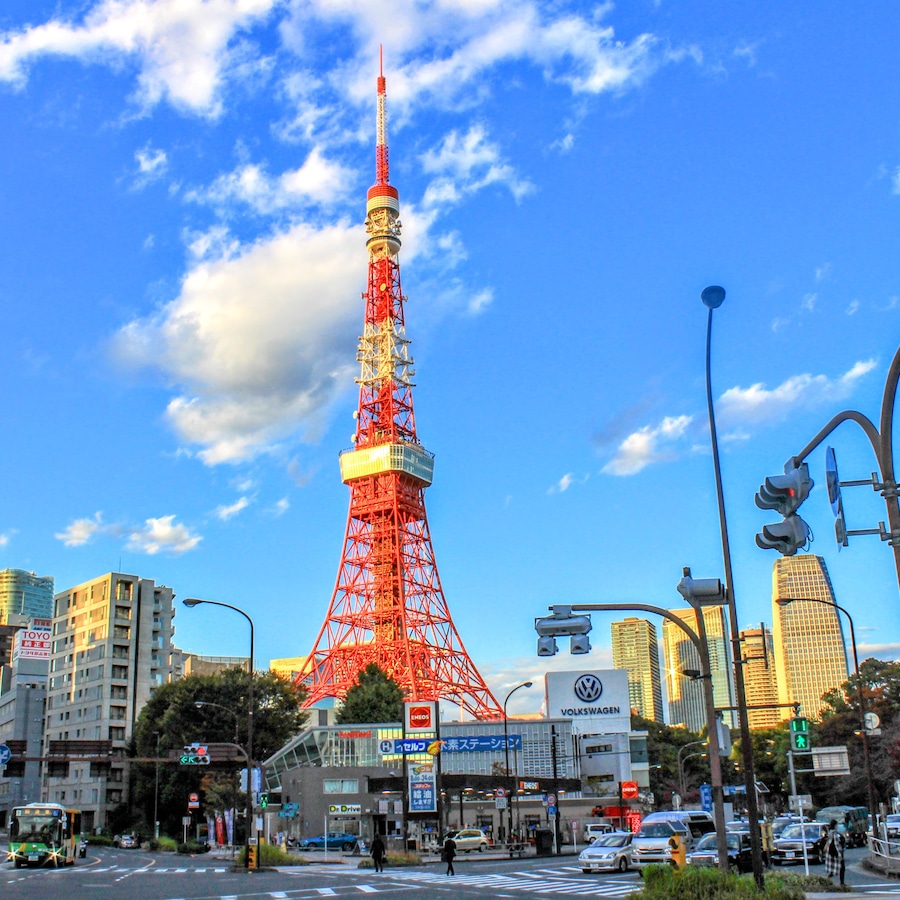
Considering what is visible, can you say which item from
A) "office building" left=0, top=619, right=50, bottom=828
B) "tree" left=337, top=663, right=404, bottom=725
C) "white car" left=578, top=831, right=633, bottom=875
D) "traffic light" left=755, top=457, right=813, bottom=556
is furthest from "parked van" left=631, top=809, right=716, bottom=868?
"office building" left=0, top=619, right=50, bottom=828

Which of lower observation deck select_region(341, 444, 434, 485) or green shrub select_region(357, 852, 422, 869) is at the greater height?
lower observation deck select_region(341, 444, 434, 485)

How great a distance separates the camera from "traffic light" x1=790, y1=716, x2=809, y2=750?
82.2ft

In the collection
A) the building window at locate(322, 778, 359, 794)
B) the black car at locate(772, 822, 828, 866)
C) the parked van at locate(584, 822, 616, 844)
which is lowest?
the parked van at locate(584, 822, 616, 844)

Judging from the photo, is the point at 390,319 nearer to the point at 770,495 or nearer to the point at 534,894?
the point at 534,894

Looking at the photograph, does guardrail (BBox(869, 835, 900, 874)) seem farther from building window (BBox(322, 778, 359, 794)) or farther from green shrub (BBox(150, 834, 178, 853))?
green shrub (BBox(150, 834, 178, 853))

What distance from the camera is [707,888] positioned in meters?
18.1

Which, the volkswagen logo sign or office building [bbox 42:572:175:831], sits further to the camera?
office building [bbox 42:572:175:831]

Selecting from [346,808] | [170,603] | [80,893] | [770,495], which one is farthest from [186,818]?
[770,495]

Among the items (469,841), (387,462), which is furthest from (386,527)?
(469,841)

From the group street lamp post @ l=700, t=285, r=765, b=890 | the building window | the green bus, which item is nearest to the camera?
street lamp post @ l=700, t=285, r=765, b=890

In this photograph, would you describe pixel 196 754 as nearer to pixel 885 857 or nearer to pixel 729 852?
pixel 729 852

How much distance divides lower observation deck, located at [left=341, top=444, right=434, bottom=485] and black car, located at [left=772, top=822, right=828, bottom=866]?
6818cm

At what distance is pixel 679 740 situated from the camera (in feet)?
430

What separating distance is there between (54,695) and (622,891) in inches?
3826
